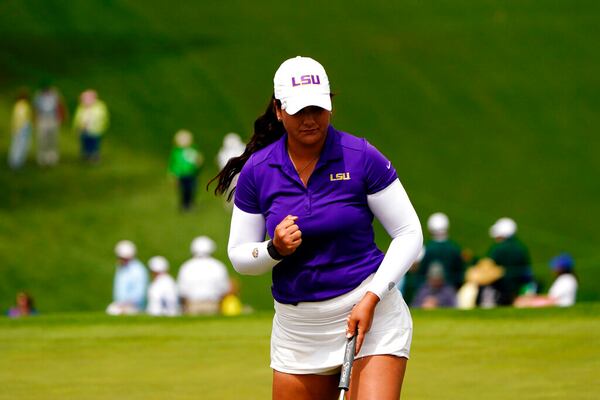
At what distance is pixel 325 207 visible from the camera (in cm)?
719

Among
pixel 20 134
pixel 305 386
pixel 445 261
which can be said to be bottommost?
pixel 305 386

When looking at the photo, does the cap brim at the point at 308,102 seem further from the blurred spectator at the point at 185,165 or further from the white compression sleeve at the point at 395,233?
the blurred spectator at the point at 185,165

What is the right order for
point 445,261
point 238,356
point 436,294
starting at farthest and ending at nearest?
point 445,261
point 436,294
point 238,356

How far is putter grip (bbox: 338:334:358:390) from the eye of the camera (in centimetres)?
717

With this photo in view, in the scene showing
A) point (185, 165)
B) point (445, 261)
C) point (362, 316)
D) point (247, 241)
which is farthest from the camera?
point (185, 165)

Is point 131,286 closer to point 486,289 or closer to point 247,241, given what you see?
point 486,289

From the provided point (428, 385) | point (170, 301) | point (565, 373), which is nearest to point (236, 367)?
point (428, 385)

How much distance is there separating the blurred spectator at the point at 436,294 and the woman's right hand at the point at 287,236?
12.1m

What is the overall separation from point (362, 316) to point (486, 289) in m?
12.5

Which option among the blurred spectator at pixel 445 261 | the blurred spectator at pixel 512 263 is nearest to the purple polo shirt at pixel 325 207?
the blurred spectator at pixel 512 263

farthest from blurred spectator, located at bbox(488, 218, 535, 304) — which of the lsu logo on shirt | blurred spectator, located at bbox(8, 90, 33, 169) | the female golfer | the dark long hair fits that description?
blurred spectator, located at bbox(8, 90, 33, 169)

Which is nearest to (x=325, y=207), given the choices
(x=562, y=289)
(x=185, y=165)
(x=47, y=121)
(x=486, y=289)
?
(x=486, y=289)

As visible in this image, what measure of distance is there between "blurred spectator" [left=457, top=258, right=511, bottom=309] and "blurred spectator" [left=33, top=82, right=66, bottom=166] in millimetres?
17618

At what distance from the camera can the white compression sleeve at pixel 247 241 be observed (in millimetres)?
7363
